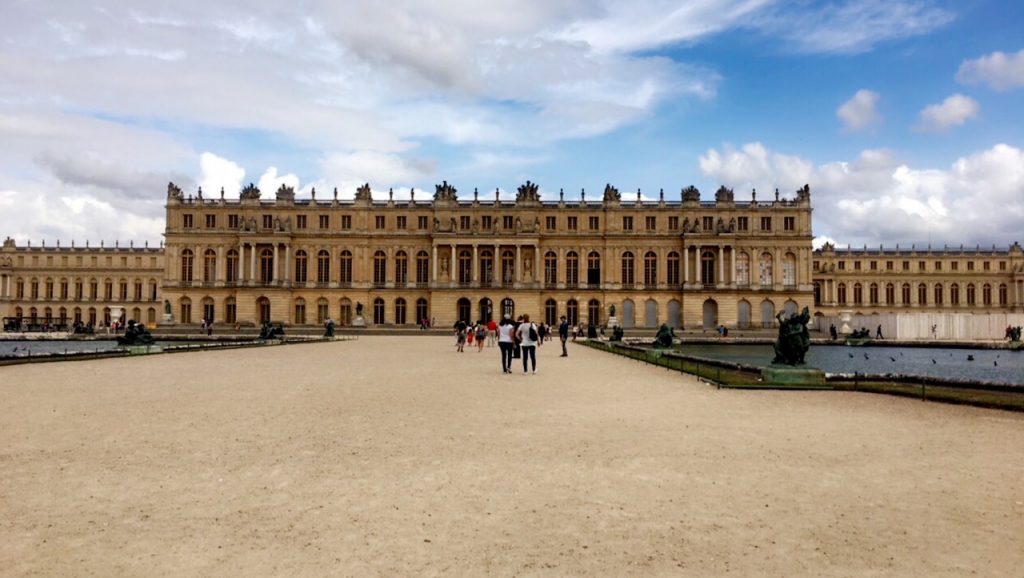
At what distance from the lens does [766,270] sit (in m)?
74.9

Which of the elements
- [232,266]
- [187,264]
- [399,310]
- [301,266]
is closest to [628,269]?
[399,310]

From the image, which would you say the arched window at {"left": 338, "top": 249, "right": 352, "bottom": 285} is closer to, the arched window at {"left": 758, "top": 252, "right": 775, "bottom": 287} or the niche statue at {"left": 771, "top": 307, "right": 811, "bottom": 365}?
the arched window at {"left": 758, "top": 252, "right": 775, "bottom": 287}

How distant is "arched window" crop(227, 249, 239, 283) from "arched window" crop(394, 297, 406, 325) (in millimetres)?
16051

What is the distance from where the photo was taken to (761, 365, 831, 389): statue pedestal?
1856 centimetres

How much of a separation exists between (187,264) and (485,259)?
98.1ft

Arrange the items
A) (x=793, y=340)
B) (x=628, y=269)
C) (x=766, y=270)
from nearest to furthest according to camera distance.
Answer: (x=793, y=340) → (x=766, y=270) → (x=628, y=269)

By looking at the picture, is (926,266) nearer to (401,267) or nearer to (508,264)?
(508,264)

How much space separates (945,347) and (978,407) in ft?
125

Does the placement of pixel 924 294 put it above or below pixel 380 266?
below

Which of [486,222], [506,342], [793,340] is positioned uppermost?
[486,222]

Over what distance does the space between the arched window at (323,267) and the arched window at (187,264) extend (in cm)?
1239

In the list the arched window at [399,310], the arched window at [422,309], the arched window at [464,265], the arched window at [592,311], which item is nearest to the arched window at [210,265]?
the arched window at [399,310]

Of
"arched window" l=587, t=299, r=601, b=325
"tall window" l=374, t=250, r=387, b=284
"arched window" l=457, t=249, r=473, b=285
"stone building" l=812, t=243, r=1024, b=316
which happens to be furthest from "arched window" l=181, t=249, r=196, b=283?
"stone building" l=812, t=243, r=1024, b=316

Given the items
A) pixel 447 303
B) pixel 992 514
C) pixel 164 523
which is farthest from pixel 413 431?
pixel 447 303
